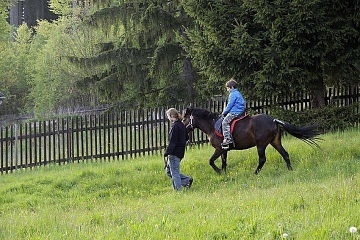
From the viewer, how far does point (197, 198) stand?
986cm

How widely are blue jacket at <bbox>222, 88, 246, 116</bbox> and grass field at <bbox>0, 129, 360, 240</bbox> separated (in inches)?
58.2

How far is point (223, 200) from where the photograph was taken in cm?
927

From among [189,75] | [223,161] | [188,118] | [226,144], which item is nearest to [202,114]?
[188,118]

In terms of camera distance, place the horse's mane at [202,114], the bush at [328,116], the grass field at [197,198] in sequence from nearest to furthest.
→ the grass field at [197,198]
the horse's mane at [202,114]
the bush at [328,116]

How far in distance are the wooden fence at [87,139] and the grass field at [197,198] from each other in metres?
0.59

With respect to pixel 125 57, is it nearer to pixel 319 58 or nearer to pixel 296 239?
pixel 319 58

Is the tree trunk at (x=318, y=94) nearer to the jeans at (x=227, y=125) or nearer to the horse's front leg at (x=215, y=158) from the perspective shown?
the jeans at (x=227, y=125)

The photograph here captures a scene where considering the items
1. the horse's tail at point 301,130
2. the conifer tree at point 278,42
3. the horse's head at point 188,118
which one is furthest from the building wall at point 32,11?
the horse's tail at point 301,130

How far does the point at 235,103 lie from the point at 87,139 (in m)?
5.79

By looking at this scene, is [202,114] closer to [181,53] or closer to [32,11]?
[181,53]

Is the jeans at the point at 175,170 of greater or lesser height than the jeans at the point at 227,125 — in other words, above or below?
below

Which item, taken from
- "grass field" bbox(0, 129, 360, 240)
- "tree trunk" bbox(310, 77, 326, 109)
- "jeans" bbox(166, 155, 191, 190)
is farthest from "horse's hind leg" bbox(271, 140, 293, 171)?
"tree trunk" bbox(310, 77, 326, 109)

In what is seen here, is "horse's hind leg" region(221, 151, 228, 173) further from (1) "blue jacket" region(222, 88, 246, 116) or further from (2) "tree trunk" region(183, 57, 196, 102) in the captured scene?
(2) "tree trunk" region(183, 57, 196, 102)

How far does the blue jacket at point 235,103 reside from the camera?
1222 cm
